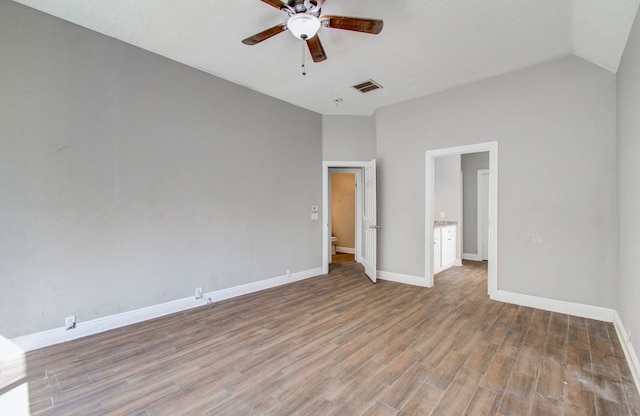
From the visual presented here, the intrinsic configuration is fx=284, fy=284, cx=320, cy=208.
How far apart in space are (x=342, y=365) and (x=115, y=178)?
9.76 ft

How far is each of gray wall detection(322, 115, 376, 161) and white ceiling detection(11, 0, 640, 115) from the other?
1331 mm

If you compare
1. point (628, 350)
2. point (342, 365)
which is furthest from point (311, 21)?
point (628, 350)

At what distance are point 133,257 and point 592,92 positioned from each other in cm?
551

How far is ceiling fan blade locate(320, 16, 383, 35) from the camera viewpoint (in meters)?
2.20

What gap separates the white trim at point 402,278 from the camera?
4607mm

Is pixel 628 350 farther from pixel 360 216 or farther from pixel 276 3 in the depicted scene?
pixel 360 216

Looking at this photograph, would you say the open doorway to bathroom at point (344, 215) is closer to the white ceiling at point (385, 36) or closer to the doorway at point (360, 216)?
the doorway at point (360, 216)

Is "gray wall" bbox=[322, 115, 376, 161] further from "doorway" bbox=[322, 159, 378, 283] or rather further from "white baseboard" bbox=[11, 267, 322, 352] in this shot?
"white baseboard" bbox=[11, 267, 322, 352]

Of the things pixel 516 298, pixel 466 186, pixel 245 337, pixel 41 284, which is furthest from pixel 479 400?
pixel 466 186

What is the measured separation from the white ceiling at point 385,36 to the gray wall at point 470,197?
3208 mm

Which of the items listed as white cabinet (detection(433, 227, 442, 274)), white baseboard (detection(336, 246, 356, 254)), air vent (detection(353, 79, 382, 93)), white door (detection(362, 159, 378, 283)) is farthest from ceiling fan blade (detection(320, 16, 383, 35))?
white baseboard (detection(336, 246, 356, 254))

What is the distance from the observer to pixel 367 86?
165 inches

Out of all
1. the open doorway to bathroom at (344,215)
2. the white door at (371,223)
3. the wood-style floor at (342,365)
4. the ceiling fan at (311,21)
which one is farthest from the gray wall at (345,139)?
the ceiling fan at (311,21)

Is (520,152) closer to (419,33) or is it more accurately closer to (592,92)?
(592,92)
